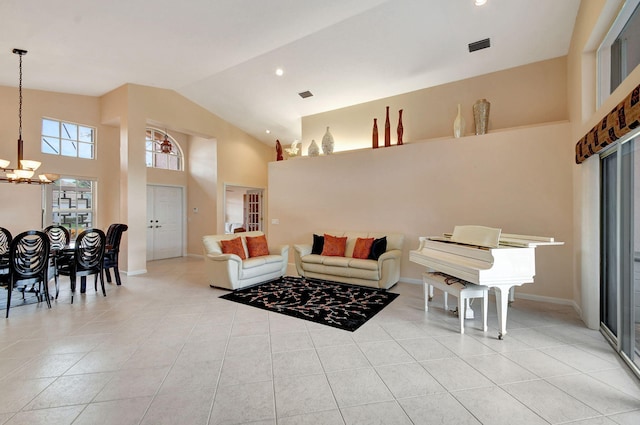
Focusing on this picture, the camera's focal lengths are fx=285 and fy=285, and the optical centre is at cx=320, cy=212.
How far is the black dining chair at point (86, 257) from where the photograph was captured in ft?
13.5

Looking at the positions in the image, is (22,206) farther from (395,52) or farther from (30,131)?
(395,52)

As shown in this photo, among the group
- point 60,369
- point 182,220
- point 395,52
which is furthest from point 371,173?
point 182,220

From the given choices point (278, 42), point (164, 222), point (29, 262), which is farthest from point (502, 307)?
point (164, 222)

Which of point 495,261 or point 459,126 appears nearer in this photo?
point 495,261

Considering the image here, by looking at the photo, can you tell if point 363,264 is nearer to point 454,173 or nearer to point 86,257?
point 454,173

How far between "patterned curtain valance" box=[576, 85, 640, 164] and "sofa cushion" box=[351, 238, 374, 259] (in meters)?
2.94

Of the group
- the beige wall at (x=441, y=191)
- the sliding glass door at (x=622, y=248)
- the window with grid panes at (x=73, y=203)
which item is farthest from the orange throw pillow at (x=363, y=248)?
the window with grid panes at (x=73, y=203)

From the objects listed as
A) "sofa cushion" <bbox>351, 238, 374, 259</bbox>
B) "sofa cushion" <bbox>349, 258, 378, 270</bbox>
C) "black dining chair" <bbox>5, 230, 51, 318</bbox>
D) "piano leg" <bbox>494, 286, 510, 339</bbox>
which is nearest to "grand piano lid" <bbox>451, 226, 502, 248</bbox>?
"piano leg" <bbox>494, 286, 510, 339</bbox>

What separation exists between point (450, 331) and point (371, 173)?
3170mm

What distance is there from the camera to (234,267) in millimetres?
4402

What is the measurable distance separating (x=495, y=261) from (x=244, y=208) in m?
7.08

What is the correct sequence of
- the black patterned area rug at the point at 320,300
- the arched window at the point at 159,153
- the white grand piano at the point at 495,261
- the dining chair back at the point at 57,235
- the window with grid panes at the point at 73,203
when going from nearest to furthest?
the white grand piano at the point at 495,261 < the black patterned area rug at the point at 320,300 < the dining chair back at the point at 57,235 < the window with grid panes at the point at 73,203 < the arched window at the point at 159,153

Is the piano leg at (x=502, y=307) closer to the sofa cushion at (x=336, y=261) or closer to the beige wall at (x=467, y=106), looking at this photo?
the sofa cushion at (x=336, y=261)

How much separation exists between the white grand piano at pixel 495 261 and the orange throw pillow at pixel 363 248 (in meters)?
1.56
